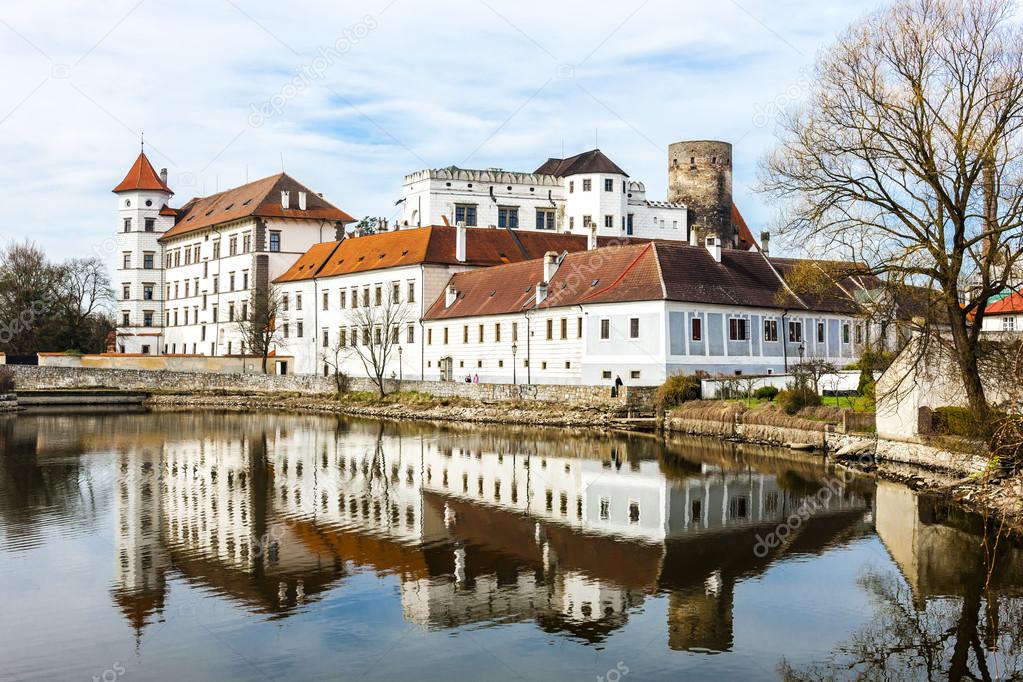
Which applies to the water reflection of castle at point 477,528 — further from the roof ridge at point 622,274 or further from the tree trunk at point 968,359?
the roof ridge at point 622,274

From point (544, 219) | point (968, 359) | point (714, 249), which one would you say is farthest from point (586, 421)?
point (544, 219)

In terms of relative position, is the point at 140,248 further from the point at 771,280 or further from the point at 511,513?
the point at 511,513

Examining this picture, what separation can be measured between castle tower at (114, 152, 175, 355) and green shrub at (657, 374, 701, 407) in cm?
5444

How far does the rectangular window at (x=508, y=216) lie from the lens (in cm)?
7169

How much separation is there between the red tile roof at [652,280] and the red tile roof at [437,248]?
7.48m

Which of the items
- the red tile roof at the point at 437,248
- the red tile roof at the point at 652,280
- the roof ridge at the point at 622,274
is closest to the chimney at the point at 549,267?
the red tile roof at the point at 652,280

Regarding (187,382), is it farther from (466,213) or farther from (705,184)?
(705,184)

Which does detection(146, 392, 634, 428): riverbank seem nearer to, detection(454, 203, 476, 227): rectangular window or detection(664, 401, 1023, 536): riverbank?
detection(664, 401, 1023, 536): riverbank

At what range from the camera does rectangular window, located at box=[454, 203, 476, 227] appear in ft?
231

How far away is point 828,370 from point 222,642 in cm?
2529

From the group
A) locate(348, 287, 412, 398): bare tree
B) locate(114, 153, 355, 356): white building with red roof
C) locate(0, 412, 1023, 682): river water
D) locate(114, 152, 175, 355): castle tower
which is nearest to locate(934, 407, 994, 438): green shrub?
locate(0, 412, 1023, 682): river water

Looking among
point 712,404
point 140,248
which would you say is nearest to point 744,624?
point 712,404

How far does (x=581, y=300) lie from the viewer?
42.4 m

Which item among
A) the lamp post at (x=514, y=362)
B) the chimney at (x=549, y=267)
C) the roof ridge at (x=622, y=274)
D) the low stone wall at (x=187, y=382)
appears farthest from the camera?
the low stone wall at (x=187, y=382)
